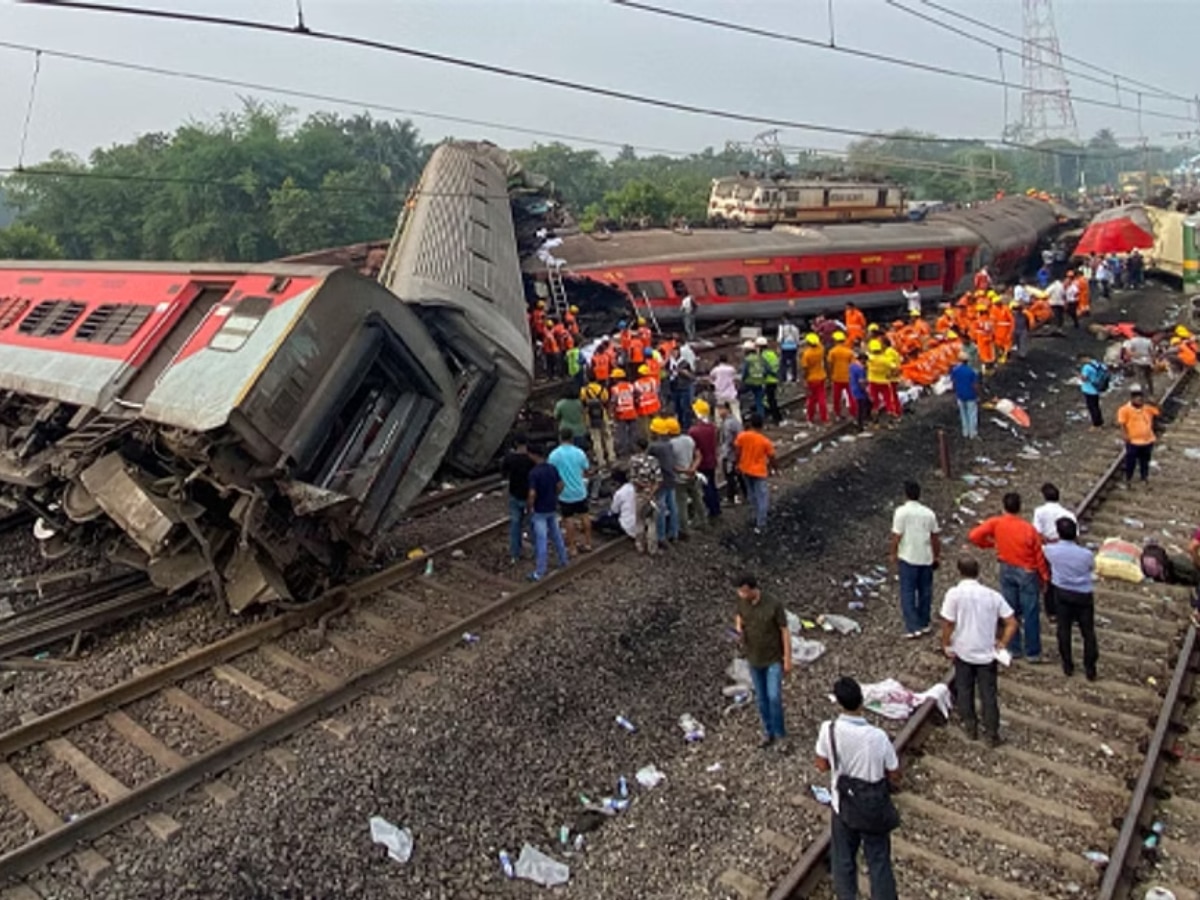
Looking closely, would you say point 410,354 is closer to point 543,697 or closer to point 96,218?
point 543,697

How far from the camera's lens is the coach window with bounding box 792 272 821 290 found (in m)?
21.5

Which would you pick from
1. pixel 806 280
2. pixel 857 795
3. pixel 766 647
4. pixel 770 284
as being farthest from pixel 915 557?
pixel 806 280

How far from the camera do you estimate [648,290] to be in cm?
2008

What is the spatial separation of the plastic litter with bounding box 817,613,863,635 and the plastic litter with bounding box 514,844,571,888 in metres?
3.69

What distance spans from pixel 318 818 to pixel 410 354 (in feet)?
14.4

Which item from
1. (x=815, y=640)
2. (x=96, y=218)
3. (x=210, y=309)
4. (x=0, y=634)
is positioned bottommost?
(x=815, y=640)

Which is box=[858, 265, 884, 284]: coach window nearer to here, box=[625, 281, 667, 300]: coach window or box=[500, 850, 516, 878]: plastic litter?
box=[625, 281, 667, 300]: coach window

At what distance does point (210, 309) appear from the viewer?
8.59 meters

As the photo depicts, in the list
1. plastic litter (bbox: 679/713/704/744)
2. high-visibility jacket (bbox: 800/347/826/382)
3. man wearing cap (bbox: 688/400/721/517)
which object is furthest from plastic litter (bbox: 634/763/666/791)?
high-visibility jacket (bbox: 800/347/826/382)

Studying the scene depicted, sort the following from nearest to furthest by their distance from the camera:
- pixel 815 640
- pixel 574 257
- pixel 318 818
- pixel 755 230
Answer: pixel 318 818
pixel 815 640
pixel 574 257
pixel 755 230

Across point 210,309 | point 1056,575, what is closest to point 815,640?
point 1056,575

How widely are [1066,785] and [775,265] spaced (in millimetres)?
16568

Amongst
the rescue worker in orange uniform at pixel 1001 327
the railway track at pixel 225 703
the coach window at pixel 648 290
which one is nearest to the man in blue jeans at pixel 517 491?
the railway track at pixel 225 703

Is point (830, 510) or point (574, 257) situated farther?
point (574, 257)
